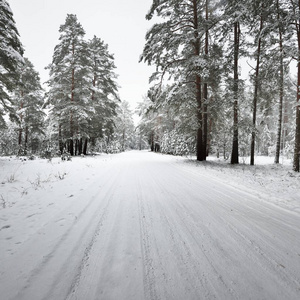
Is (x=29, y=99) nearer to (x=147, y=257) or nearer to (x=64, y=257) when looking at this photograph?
(x=64, y=257)

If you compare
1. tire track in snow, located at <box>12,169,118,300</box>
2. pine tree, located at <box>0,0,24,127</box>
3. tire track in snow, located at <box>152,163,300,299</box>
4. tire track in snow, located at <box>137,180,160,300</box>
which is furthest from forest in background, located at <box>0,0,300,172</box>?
tire track in snow, located at <box>12,169,118,300</box>

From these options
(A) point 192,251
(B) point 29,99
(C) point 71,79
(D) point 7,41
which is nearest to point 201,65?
(A) point 192,251

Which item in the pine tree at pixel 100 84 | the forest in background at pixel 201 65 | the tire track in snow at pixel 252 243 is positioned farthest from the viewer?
the pine tree at pixel 100 84

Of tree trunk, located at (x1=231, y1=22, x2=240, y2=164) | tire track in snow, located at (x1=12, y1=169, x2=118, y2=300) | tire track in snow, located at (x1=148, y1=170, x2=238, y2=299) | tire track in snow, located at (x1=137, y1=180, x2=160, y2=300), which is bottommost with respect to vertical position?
tire track in snow, located at (x1=12, y1=169, x2=118, y2=300)

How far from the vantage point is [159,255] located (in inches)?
79.6

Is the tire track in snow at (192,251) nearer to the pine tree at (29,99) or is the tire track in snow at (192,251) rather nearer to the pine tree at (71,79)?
the pine tree at (71,79)

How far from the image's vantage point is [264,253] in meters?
2.10

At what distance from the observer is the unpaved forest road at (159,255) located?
60.7 inches

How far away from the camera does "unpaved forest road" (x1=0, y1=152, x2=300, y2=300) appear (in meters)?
1.54

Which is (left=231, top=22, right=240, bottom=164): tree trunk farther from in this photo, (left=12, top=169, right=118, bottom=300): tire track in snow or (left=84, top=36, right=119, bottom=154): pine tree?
(left=84, top=36, right=119, bottom=154): pine tree

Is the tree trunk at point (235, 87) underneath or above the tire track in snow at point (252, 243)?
above

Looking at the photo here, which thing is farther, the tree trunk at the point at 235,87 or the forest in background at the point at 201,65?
the tree trunk at the point at 235,87

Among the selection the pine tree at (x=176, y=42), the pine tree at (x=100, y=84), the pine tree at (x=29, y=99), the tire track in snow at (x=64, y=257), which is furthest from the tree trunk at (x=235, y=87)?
the pine tree at (x=29, y=99)

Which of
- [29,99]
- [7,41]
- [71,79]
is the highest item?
[71,79]
